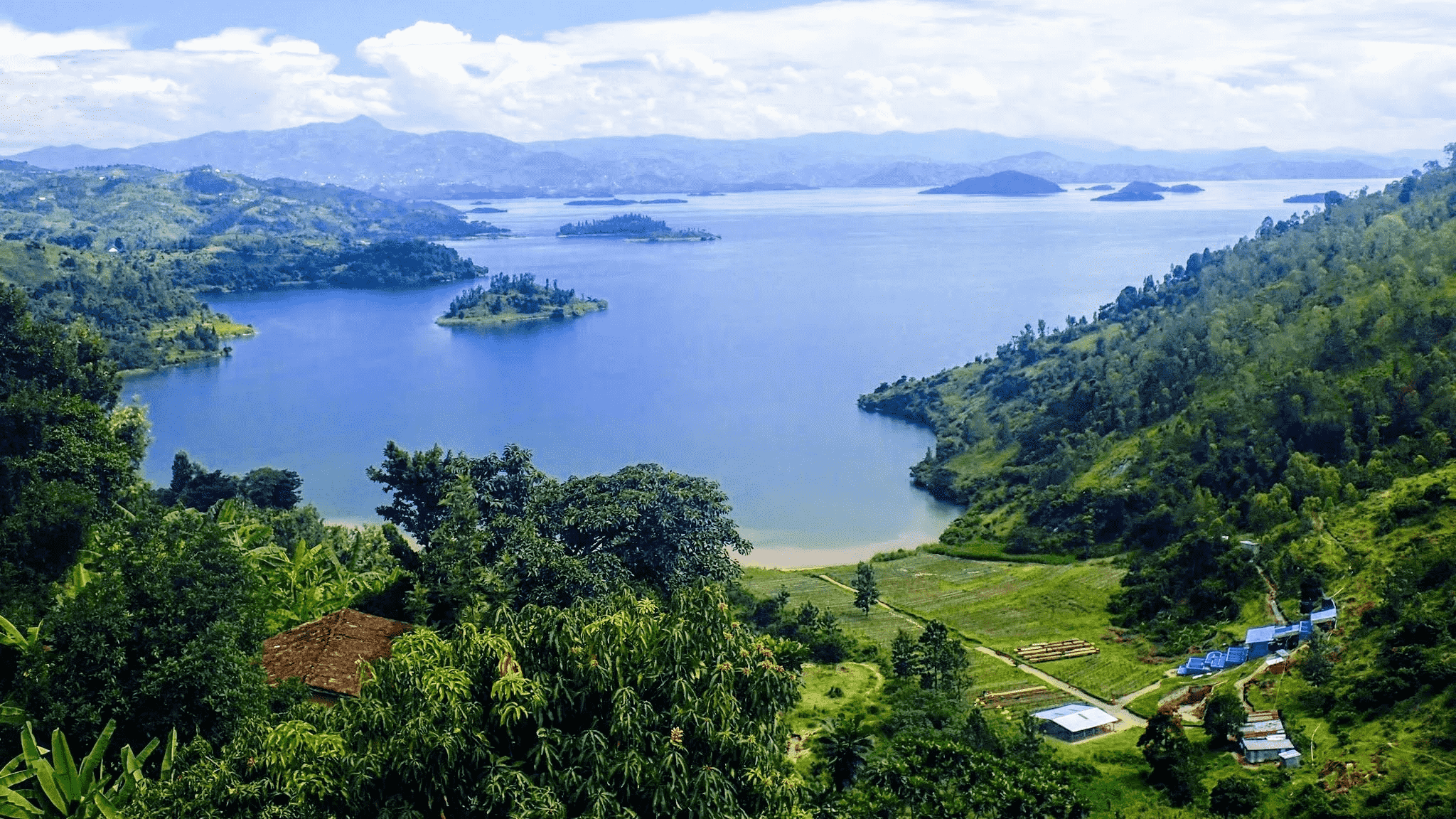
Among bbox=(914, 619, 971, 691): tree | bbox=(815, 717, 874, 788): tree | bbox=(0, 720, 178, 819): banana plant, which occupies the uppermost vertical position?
bbox=(0, 720, 178, 819): banana plant

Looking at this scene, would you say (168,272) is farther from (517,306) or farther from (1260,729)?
(1260,729)

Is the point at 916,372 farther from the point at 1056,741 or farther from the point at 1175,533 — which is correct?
the point at 1056,741

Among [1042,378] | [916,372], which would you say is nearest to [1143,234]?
[916,372]

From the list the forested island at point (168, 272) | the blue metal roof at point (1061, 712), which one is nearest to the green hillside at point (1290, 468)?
the blue metal roof at point (1061, 712)

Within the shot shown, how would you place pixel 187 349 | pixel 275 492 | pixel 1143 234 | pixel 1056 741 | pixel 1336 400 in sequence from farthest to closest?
1. pixel 1143 234
2. pixel 187 349
3. pixel 275 492
4. pixel 1336 400
5. pixel 1056 741

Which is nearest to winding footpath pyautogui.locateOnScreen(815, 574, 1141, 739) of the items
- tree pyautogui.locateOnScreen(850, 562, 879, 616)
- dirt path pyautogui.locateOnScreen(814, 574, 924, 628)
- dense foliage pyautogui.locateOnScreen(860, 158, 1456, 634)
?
dirt path pyautogui.locateOnScreen(814, 574, 924, 628)

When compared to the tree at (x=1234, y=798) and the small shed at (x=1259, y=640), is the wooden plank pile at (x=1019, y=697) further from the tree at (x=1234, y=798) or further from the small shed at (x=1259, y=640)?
the tree at (x=1234, y=798)

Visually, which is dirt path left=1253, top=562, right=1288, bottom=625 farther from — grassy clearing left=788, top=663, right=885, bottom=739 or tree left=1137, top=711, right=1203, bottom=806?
grassy clearing left=788, top=663, right=885, bottom=739
